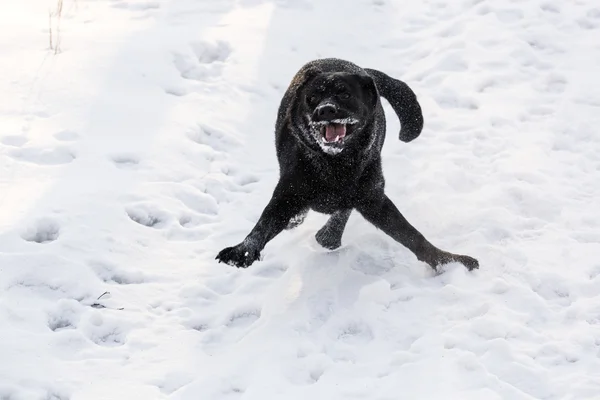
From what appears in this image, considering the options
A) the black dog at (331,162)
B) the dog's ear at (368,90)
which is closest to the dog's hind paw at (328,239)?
the black dog at (331,162)

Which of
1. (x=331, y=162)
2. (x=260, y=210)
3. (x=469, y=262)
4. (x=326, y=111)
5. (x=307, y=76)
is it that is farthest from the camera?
(x=260, y=210)

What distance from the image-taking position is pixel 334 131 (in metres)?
3.85

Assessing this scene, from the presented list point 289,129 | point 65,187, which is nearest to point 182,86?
point 65,187

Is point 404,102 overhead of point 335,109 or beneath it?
beneath

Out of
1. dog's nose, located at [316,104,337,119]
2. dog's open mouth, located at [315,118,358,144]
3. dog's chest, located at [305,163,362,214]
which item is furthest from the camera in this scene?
dog's chest, located at [305,163,362,214]

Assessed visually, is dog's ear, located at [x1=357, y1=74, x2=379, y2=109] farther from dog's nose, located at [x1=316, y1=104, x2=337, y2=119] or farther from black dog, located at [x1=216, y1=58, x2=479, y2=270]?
dog's nose, located at [x1=316, y1=104, x2=337, y2=119]

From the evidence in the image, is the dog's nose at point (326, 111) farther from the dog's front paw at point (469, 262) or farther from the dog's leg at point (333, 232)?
the dog's front paw at point (469, 262)

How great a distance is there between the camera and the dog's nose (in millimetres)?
3713

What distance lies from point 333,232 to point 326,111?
1132mm

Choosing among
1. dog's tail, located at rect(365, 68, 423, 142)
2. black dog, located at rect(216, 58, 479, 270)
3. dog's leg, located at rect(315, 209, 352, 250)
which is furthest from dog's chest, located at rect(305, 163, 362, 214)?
dog's tail, located at rect(365, 68, 423, 142)

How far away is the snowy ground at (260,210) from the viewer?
3537mm

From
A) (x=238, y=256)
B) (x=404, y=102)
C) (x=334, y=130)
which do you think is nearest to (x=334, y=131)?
(x=334, y=130)

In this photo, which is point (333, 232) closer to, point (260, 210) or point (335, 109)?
point (260, 210)

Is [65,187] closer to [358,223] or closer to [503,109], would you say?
[358,223]
